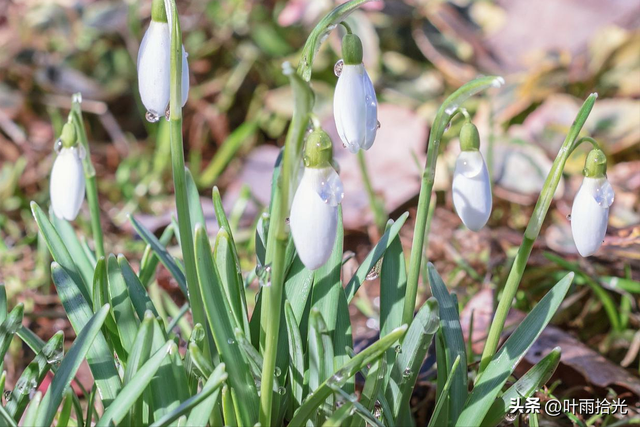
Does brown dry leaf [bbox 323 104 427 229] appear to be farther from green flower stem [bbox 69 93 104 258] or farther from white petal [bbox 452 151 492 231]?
white petal [bbox 452 151 492 231]

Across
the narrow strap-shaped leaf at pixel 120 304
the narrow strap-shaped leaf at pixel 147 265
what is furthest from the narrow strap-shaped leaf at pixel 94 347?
the narrow strap-shaped leaf at pixel 147 265

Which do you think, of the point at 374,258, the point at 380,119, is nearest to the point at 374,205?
the point at 380,119

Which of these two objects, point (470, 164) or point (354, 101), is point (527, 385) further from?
point (354, 101)

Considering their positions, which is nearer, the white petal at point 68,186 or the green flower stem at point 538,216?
the green flower stem at point 538,216

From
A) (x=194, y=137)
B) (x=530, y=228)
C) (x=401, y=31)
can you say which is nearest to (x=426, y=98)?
(x=401, y=31)

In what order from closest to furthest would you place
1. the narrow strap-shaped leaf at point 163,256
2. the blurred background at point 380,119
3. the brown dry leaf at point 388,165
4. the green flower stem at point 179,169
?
the green flower stem at point 179,169
the narrow strap-shaped leaf at point 163,256
the blurred background at point 380,119
the brown dry leaf at point 388,165

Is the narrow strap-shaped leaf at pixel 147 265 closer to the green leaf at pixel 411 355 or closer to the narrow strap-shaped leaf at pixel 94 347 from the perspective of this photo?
the narrow strap-shaped leaf at pixel 94 347

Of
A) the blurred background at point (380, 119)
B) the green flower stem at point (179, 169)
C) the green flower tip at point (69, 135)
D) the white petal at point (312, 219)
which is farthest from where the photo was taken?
the blurred background at point (380, 119)
